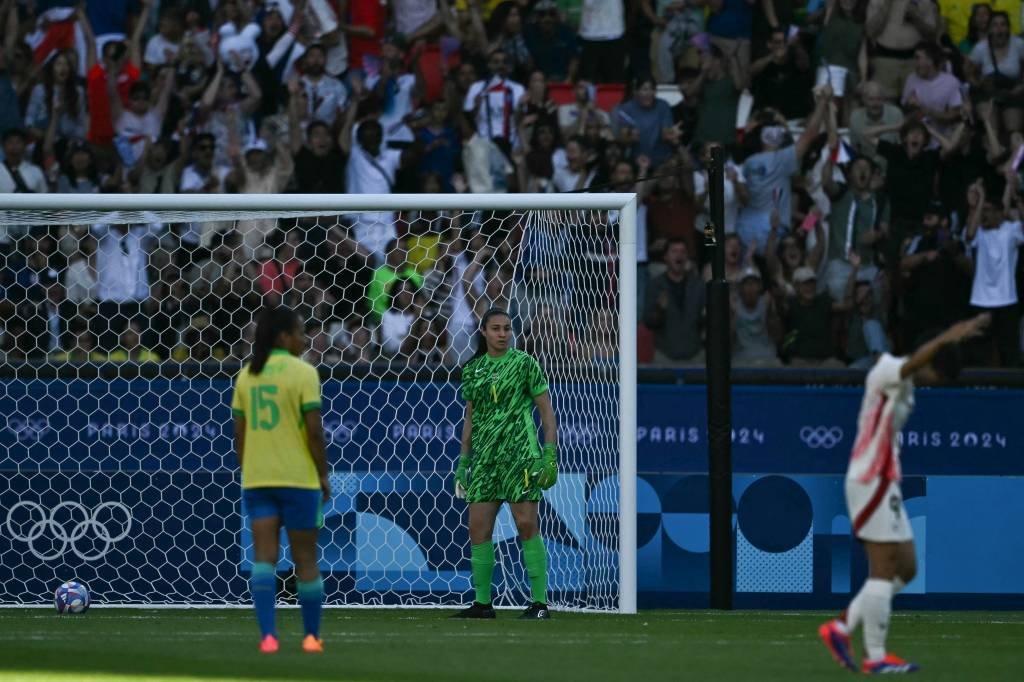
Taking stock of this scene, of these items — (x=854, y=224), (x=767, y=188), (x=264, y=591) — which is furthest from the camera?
(x=767, y=188)

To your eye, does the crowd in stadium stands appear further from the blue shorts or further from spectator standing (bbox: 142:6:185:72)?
the blue shorts

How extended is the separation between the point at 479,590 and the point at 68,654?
9.99 ft

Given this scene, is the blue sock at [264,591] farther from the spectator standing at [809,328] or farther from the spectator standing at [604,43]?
the spectator standing at [604,43]

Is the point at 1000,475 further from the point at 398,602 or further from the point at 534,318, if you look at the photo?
the point at 398,602

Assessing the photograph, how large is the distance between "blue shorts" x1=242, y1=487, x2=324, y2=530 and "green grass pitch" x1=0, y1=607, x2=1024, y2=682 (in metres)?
0.62

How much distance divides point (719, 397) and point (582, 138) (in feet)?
13.2

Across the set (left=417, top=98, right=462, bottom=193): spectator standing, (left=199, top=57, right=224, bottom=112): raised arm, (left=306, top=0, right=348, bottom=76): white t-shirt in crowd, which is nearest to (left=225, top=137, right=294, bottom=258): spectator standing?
(left=199, top=57, right=224, bottom=112): raised arm

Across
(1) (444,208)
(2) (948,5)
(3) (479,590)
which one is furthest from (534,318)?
(2) (948,5)

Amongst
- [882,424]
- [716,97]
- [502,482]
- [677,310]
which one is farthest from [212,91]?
[882,424]

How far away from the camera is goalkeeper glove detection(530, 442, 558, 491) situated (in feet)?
33.9

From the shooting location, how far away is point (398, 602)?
1187 cm

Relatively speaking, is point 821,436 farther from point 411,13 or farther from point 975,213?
point 411,13

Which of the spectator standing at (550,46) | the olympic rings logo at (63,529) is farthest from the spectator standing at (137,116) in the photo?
the olympic rings logo at (63,529)

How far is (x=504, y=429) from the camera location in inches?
412
